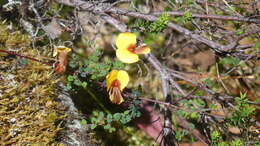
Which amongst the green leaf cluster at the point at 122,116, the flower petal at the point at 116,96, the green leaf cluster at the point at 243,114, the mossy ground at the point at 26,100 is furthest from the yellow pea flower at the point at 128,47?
the green leaf cluster at the point at 243,114

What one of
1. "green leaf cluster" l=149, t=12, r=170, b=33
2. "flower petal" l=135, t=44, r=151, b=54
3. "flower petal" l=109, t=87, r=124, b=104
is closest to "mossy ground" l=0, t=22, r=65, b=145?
"flower petal" l=109, t=87, r=124, b=104

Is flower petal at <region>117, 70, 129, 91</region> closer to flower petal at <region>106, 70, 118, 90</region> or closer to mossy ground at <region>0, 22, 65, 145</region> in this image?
flower petal at <region>106, 70, 118, 90</region>

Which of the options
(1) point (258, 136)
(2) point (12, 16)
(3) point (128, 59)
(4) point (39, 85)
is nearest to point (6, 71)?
(4) point (39, 85)

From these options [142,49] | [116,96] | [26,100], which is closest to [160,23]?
[142,49]

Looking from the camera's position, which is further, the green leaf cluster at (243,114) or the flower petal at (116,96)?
the flower petal at (116,96)

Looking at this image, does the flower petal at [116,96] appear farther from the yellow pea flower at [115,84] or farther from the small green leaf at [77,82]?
the small green leaf at [77,82]

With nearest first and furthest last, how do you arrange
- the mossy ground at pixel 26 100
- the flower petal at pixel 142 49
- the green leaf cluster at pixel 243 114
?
the green leaf cluster at pixel 243 114
the mossy ground at pixel 26 100
the flower petal at pixel 142 49
